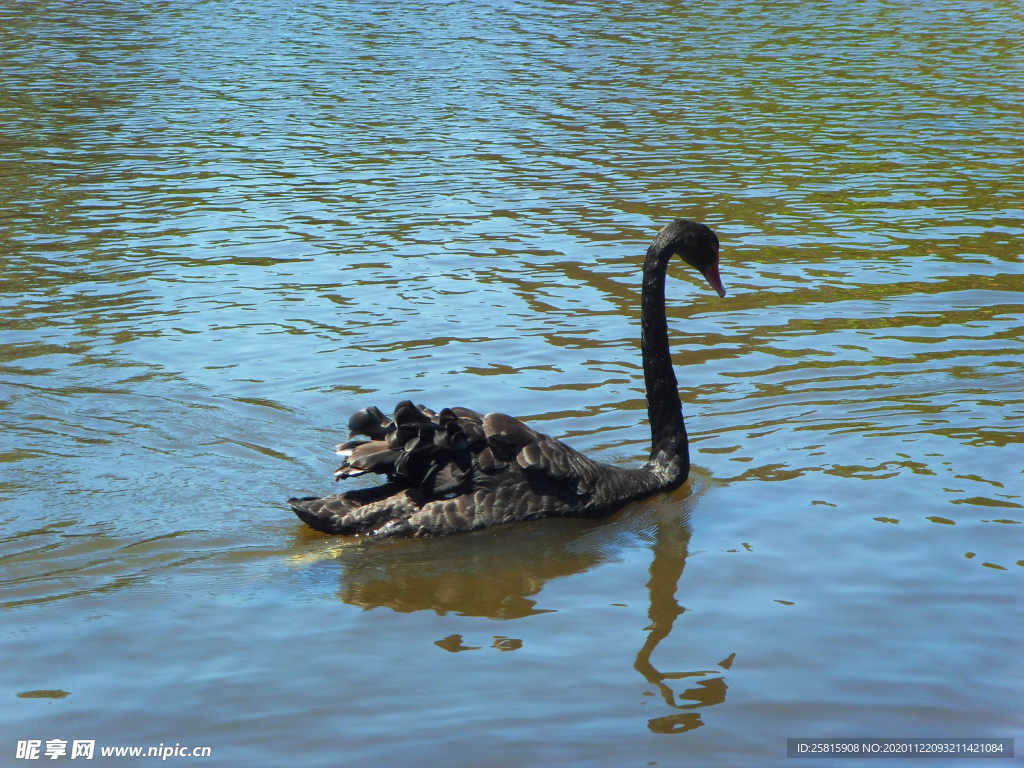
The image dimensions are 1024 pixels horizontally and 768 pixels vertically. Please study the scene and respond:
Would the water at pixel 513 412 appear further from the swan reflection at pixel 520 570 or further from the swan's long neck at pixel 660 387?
the swan's long neck at pixel 660 387

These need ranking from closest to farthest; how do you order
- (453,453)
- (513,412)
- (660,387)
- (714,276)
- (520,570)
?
(520,570)
(453,453)
(660,387)
(714,276)
(513,412)

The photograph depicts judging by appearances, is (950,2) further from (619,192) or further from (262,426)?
(262,426)

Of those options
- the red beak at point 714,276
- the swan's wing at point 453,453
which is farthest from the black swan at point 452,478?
the red beak at point 714,276

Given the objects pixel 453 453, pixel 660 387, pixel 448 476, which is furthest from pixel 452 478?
pixel 660 387

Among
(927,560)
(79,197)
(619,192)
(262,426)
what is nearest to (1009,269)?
(619,192)

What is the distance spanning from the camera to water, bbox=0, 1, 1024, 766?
4414mm

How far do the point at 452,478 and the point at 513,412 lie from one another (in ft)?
5.69

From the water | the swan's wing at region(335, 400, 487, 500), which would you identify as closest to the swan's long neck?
the water

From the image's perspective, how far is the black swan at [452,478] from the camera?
576cm

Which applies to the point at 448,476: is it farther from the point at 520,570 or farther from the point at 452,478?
the point at 520,570

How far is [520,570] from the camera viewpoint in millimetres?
5621

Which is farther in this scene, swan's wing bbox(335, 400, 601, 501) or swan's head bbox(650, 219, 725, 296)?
swan's head bbox(650, 219, 725, 296)

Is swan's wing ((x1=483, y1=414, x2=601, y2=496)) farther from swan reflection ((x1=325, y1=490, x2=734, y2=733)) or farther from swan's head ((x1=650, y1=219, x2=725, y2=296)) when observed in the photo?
swan's head ((x1=650, y1=219, x2=725, y2=296))

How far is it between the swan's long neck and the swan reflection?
242 millimetres
